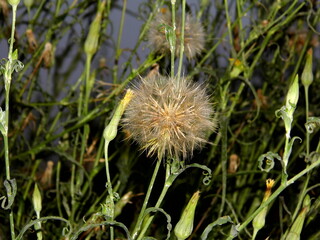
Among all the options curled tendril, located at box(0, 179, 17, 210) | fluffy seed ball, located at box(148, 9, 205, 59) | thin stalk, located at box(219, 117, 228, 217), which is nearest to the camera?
curled tendril, located at box(0, 179, 17, 210)

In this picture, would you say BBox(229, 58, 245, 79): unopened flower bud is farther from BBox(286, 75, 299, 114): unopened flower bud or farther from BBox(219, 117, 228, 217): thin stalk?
BBox(286, 75, 299, 114): unopened flower bud

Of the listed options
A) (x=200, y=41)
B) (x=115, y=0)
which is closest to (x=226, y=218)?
(x=200, y=41)

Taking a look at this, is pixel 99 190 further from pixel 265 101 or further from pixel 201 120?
pixel 201 120

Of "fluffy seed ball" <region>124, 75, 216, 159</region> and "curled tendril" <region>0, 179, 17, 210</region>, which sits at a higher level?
"fluffy seed ball" <region>124, 75, 216, 159</region>

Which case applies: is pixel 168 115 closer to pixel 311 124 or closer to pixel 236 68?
pixel 311 124

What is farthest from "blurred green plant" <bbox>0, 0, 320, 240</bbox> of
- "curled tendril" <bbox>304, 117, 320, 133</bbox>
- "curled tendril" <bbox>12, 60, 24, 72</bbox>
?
"curled tendril" <bbox>12, 60, 24, 72</bbox>

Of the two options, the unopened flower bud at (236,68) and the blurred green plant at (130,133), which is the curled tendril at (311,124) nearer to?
the blurred green plant at (130,133)

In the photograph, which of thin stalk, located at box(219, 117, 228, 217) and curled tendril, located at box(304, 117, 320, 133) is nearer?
curled tendril, located at box(304, 117, 320, 133)

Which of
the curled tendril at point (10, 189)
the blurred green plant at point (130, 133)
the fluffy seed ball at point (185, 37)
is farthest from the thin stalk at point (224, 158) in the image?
the curled tendril at point (10, 189)
